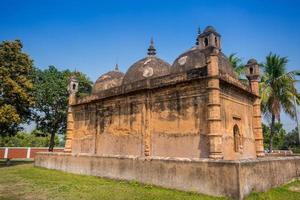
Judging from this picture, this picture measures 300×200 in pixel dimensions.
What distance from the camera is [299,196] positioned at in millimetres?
8016

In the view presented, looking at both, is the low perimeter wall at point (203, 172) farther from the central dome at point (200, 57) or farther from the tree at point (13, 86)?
the tree at point (13, 86)

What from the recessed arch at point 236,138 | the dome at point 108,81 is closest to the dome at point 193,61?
the recessed arch at point 236,138

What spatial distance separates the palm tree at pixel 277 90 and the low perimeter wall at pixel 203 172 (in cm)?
773

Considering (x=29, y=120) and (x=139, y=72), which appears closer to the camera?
(x=139, y=72)

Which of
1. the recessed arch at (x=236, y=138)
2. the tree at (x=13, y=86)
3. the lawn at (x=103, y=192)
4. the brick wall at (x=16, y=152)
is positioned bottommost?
the lawn at (x=103, y=192)

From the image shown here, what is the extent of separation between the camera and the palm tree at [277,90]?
18141 mm

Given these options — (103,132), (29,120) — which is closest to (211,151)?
(103,132)

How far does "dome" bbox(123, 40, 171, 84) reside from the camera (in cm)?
1420

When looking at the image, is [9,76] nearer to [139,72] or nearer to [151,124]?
[139,72]

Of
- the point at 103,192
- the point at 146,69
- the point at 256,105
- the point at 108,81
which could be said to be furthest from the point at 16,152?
the point at 256,105

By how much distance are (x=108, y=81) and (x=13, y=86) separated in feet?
20.4

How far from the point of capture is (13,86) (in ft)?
54.5

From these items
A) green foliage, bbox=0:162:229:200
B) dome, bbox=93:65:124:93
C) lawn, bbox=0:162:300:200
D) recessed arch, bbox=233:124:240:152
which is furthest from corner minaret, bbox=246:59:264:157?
dome, bbox=93:65:124:93

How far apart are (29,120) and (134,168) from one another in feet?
48.4
